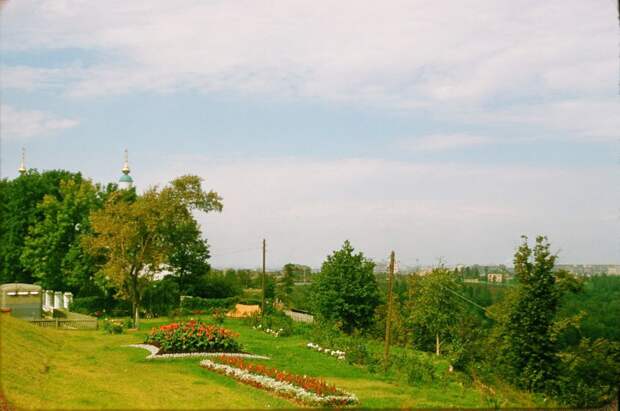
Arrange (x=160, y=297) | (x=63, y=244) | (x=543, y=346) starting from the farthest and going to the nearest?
1. (x=160, y=297)
2. (x=63, y=244)
3. (x=543, y=346)

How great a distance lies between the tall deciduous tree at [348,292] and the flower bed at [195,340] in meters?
7.65

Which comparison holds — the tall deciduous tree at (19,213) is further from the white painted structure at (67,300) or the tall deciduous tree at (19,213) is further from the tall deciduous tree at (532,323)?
the tall deciduous tree at (532,323)

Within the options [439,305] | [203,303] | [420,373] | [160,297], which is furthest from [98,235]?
[420,373]

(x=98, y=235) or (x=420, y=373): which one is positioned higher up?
(x=98, y=235)

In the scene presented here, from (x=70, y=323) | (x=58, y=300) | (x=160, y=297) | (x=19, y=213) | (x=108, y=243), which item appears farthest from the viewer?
(x=19, y=213)

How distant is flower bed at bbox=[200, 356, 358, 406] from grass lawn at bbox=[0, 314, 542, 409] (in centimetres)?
25

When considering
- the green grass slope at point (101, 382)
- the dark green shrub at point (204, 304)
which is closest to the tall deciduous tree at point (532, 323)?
the green grass slope at point (101, 382)

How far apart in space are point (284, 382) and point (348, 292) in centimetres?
1288

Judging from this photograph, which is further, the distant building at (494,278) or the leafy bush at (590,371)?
the distant building at (494,278)

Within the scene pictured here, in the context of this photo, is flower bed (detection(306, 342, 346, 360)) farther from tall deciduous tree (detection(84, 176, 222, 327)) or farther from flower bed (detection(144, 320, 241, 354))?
tall deciduous tree (detection(84, 176, 222, 327))

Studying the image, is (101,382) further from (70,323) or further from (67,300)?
(67,300)

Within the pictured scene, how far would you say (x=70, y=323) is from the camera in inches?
950

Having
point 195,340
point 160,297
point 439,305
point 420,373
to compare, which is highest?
point 439,305

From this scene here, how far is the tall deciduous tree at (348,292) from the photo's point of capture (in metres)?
25.0
